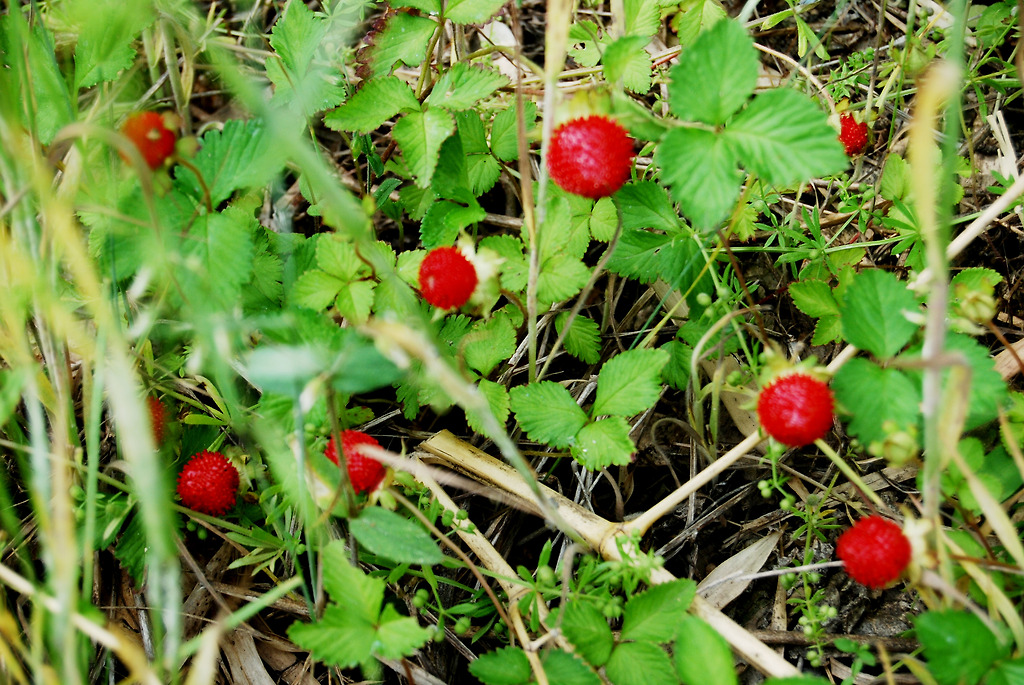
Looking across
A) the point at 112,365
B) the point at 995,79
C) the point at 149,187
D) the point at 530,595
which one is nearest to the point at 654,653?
the point at 530,595

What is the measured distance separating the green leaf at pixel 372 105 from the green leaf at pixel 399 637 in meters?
0.98

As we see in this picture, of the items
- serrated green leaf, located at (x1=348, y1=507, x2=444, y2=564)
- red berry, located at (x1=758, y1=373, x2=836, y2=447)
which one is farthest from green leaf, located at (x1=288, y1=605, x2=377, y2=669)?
red berry, located at (x1=758, y1=373, x2=836, y2=447)

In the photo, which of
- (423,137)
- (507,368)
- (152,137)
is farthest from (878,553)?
(152,137)

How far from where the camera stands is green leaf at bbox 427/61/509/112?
155 centimetres

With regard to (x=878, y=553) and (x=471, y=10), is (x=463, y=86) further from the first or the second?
(x=878, y=553)

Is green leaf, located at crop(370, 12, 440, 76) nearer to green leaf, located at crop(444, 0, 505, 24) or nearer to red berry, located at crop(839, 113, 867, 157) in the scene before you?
green leaf, located at crop(444, 0, 505, 24)

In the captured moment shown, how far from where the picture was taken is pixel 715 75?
119cm

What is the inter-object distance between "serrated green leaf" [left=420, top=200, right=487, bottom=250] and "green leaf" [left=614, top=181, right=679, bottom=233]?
0.97 ft

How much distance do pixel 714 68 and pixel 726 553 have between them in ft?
3.31

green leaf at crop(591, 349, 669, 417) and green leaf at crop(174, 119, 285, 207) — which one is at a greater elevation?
green leaf at crop(174, 119, 285, 207)

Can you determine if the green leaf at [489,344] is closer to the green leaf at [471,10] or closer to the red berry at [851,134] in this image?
the green leaf at [471,10]

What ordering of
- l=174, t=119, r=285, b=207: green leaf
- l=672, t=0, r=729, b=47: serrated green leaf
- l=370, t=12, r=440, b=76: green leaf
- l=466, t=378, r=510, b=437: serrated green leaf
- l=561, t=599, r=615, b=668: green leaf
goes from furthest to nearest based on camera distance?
l=672, t=0, r=729, b=47: serrated green leaf
l=370, t=12, r=440, b=76: green leaf
l=466, t=378, r=510, b=437: serrated green leaf
l=174, t=119, r=285, b=207: green leaf
l=561, t=599, r=615, b=668: green leaf

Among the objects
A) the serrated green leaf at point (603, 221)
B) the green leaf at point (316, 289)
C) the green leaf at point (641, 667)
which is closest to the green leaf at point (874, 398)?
the green leaf at point (641, 667)

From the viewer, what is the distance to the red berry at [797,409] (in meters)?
1.12
